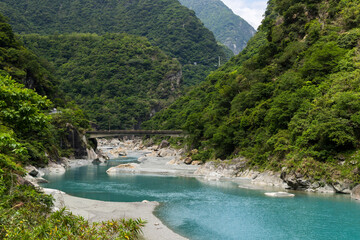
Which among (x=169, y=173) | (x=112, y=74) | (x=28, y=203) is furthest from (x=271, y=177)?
(x=112, y=74)

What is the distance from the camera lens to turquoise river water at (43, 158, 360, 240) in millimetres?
18094

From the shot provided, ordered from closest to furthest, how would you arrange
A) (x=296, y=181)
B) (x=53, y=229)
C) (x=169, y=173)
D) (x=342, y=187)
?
1. (x=53, y=229)
2. (x=342, y=187)
3. (x=296, y=181)
4. (x=169, y=173)

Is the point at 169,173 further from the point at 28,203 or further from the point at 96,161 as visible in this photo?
the point at 28,203

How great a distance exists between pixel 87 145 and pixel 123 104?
2520 inches

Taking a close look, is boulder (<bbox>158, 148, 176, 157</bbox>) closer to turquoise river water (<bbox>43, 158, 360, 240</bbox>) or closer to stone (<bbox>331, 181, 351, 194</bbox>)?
turquoise river water (<bbox>43, 158, 360, 240</bbox>)

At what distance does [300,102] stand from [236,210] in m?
19.2

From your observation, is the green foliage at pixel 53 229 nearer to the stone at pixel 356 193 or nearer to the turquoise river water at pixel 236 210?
the turquoise river water at pixel 236 210

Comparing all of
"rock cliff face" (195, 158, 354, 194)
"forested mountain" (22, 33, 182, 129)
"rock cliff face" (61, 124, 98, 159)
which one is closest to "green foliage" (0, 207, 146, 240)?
"rock cliff face" (195, 158, 354, 194)

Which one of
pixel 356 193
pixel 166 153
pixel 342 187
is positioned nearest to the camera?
pixel 356 193

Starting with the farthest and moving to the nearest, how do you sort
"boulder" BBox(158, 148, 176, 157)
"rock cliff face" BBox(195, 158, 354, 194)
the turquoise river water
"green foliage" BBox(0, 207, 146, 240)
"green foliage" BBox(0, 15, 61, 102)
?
"boulder" BBox(158, 148, 176, 157), "green foliage" BBox(0, 15, 61, 102), "rock cliff face" BBox(195, 158, 354, 194), the turquoise river water, "green foliage" BBox(0, 207, 146, 240)

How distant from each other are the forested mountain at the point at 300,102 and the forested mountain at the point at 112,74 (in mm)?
72954

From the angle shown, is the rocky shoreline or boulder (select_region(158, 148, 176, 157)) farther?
boulder (select_region(158, 148, 176, 157))

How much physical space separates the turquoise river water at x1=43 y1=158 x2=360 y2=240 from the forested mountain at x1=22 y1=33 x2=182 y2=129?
311 ft

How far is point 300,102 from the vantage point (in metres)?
37.1
